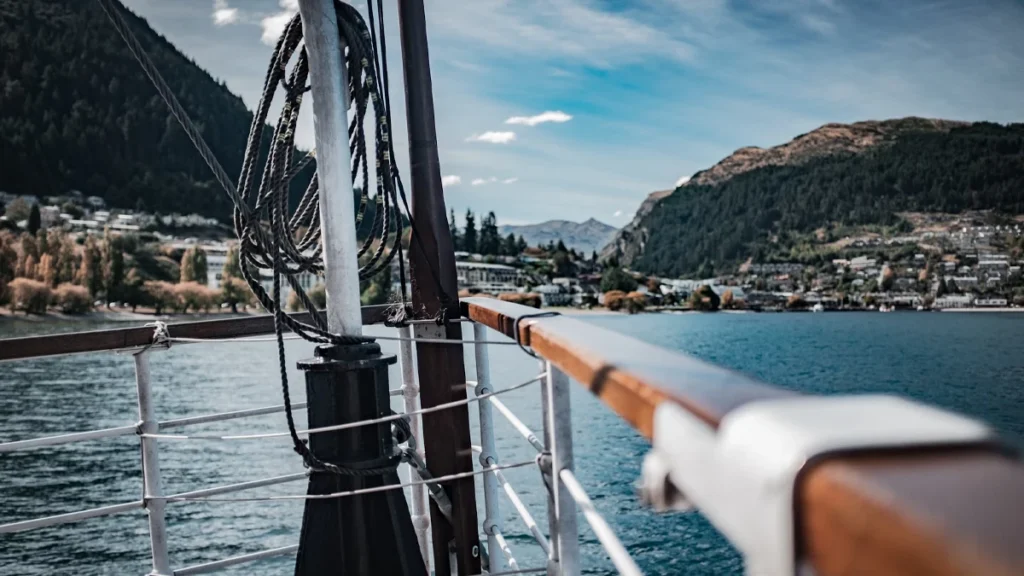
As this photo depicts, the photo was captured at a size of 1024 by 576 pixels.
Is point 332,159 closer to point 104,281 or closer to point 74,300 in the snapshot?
point 74,300

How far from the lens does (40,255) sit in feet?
202

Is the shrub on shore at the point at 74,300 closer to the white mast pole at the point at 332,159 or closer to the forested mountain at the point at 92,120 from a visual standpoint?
the forested mountain at the point at 92,120

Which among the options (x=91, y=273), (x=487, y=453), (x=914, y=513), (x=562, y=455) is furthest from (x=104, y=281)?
(x=914, y=513)

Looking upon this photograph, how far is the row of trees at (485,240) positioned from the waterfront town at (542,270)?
0.53 ft

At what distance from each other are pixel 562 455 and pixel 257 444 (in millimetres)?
20897

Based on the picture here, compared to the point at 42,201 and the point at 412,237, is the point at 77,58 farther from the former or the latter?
the point at 412,237

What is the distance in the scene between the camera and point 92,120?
6981 cm

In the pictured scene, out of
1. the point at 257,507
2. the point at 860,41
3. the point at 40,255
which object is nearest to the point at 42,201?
the point at 40,255

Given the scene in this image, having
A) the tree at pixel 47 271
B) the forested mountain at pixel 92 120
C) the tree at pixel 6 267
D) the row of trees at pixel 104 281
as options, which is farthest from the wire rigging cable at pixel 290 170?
the forested mountain at pixel 92 120

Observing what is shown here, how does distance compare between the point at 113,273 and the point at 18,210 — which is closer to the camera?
the point at 113,273

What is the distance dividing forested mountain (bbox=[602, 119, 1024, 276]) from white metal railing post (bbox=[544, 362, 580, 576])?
86.5m

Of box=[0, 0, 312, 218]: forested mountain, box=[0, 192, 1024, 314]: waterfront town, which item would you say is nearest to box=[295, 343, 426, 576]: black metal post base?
box=[0, 192, 1024, 314]: waterfront town

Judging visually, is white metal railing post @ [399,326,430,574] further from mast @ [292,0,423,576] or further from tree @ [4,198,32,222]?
tree @ [4,198,32,222]

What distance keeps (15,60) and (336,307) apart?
285ft
